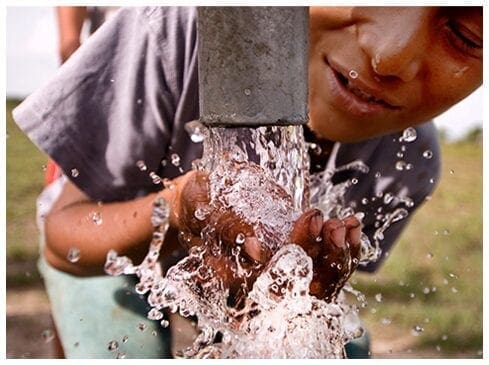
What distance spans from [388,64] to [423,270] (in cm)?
148

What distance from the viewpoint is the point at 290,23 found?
30.6 inches

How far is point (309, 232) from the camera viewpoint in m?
0.91

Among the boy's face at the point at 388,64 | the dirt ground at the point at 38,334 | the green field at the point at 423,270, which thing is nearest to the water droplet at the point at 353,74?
the boy's face at the point at 388,64

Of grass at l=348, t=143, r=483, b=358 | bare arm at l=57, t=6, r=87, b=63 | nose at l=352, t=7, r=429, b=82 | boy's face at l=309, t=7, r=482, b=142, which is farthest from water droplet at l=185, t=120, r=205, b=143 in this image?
grass at l=348, t=143, r=483, b=358

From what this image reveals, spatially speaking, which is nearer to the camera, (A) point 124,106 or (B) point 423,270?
(A) point 124,106

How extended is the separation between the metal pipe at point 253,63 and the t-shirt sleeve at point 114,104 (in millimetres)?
472

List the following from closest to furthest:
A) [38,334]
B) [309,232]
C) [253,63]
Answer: [253,63], [309,232], [38,334]

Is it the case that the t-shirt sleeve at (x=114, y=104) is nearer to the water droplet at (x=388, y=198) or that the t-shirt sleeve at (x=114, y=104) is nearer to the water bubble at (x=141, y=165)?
the water bubble at (x=141, y=165)

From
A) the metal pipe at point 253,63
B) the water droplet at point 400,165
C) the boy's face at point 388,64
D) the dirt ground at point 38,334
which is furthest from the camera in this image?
the dirt ground at point 38,334

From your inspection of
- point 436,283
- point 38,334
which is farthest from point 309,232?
point 436,283

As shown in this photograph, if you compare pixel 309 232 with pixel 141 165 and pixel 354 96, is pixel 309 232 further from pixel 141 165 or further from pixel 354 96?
pixel 141 165

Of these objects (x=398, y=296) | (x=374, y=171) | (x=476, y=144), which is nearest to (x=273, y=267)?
(x=374, y=171)

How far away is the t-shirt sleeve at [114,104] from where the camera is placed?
1.27 meters
